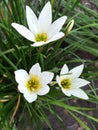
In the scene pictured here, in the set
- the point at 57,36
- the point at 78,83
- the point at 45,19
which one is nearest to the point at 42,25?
the point at 45,19

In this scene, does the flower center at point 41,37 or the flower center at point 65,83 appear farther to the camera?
the flower center at point 65,83

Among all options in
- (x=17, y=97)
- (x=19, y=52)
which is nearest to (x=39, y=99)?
(x=17, y=97)

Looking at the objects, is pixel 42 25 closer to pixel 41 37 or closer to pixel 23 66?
pixel 41 37

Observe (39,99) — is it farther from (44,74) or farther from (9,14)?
(9,14)

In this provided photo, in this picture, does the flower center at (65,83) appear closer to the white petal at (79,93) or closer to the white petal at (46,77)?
the white petal at (79,93)

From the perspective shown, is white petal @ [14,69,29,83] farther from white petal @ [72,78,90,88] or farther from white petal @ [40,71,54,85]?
white petal @ [72,78,90,88]

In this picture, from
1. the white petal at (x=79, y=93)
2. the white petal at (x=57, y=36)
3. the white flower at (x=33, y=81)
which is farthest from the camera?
the white petal at (x=79, y=93)

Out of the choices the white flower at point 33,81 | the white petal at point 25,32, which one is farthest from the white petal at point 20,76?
the white petal at point 25,32
